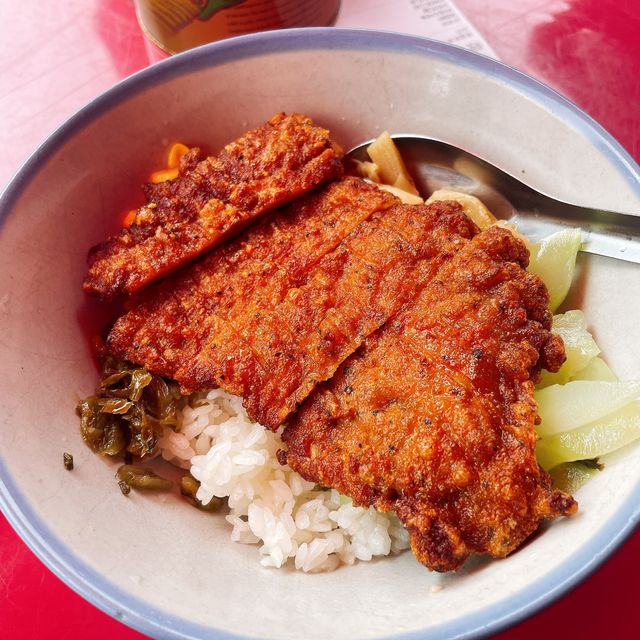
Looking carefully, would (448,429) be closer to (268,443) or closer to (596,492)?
(596,492)

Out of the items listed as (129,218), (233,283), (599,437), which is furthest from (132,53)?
(599,437)

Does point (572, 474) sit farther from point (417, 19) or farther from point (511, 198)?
point (417, 19)

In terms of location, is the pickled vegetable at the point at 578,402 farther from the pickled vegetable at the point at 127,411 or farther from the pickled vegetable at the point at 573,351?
the pickled vegetable at the point at 127,411

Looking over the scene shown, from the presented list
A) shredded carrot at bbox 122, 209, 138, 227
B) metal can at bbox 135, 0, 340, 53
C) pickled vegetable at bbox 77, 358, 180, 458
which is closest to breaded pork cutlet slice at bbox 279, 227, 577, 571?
pickled vegetable at bbox 77, 358, 180, 458

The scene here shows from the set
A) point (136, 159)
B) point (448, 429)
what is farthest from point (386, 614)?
point (136, 159)

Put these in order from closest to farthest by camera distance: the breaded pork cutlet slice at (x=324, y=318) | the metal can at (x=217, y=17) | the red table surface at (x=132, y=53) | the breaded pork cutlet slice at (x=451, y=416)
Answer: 1. the breaded pork cutlet slice at (x=451, y=416)
2. the breaded pork cutlet slice at (x=324, y=318)
3. the metal can at (x=217, y=17)
4. the red table surface at (x=132, y=53)

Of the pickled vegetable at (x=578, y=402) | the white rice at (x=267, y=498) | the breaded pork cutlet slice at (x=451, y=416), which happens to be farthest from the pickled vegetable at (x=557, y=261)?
the white rice at (x=267, y=498)

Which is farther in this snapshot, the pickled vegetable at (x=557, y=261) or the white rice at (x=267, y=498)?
the pickled vegetable at (x=557, y=261)
